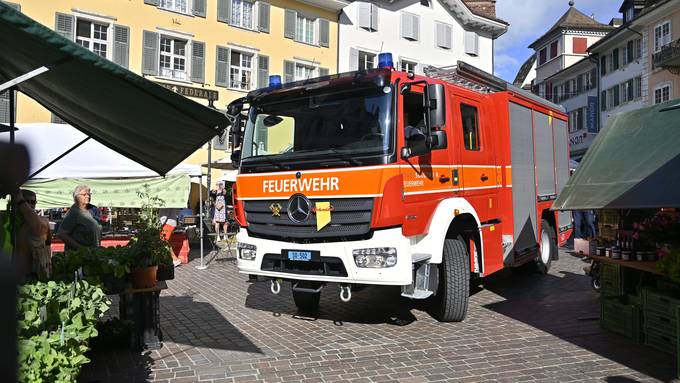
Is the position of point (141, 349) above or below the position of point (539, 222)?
below

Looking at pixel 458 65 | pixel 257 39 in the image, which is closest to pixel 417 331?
pixel 458 65

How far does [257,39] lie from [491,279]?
62.3 ft

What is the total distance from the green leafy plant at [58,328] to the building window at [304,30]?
24935 mm

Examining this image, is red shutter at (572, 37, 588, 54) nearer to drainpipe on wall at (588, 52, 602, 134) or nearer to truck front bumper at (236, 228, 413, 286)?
drainpipe on wall at (588, 52, 602, 134)

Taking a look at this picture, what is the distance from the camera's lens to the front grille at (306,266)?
5926 mm

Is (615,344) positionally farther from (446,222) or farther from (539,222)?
(539,222)

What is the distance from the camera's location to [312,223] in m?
6.09

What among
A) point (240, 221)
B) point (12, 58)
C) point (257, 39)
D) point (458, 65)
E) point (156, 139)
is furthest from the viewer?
point (257, 39)

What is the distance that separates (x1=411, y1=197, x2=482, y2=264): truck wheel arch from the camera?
6.13 meters

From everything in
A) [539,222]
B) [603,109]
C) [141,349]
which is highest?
[603,109]

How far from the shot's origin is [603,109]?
128ft

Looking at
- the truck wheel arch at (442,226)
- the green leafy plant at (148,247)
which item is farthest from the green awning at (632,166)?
the green leafy plant at (148,247)

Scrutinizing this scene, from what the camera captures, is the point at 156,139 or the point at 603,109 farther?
the point at 603,109

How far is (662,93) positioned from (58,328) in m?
34.6
